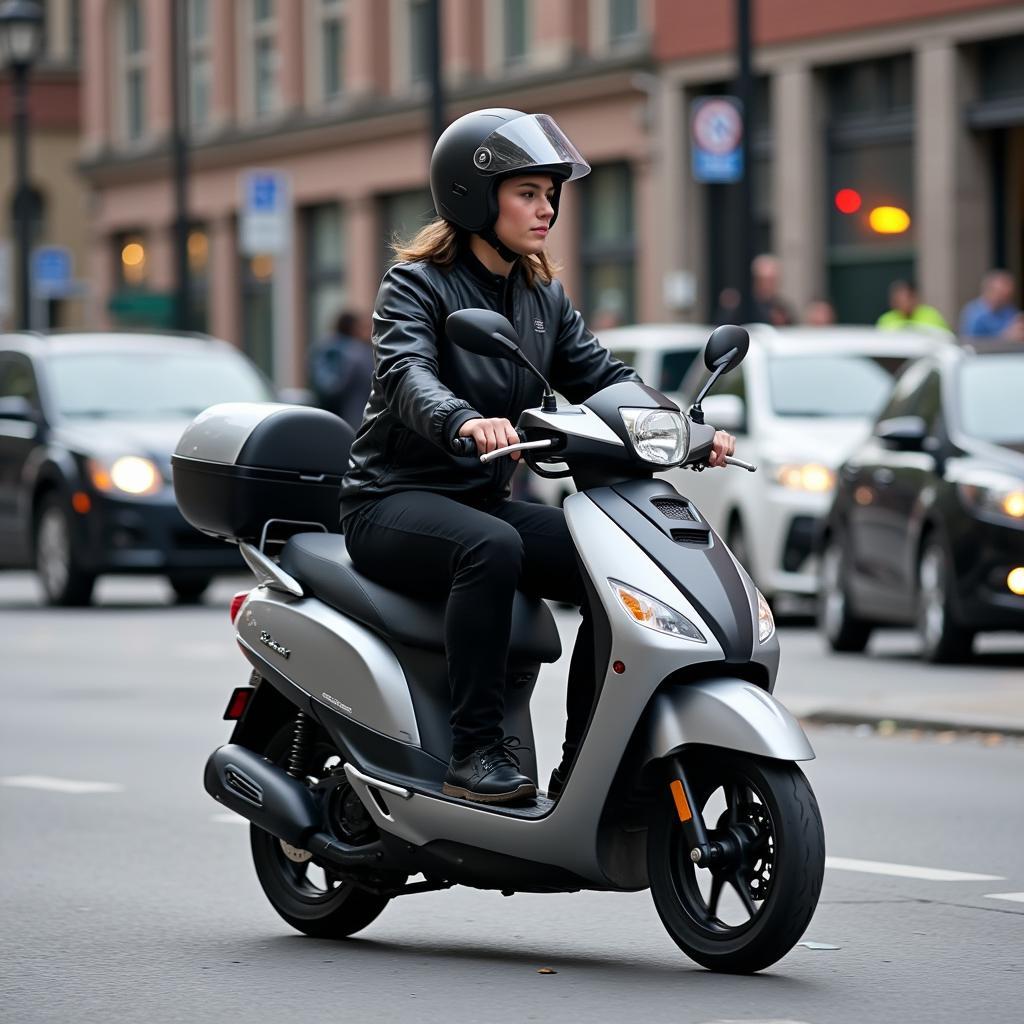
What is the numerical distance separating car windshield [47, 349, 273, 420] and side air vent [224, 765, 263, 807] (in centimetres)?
1233

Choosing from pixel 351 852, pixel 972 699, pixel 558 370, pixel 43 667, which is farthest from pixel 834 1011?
pixel 43 667

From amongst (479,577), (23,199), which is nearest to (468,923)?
(479,577)

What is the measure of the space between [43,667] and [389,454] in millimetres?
8556

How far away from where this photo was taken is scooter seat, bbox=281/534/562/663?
6.57 meters

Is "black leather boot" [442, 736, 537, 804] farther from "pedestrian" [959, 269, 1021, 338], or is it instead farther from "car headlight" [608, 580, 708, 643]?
"pedestrian" [959, 269, 1021, 338]

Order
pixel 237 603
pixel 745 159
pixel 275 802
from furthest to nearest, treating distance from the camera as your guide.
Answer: pixel 745 159 < pixel 237 603 < pixel 275 802

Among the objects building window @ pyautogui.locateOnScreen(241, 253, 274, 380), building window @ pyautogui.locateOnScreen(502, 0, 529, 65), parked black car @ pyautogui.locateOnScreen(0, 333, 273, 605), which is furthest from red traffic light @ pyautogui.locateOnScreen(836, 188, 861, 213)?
building window @ pyautogui.locateOnScreen(241, 253, 274, 380)

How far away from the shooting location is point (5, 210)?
5647cm

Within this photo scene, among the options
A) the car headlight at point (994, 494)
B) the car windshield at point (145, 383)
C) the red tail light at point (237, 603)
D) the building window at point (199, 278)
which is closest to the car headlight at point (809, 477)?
the car headlight at point (994, 494)

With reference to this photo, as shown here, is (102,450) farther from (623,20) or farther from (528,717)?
(623,20)

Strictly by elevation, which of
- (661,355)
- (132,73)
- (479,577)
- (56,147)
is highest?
(132,73)

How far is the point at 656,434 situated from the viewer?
6289 mm

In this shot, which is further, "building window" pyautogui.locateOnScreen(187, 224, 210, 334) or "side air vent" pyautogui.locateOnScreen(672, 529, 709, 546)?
"building window" pyautogui.locateOnScreen(187, 224, 210, 334)

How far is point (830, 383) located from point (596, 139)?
16503 millimetres
